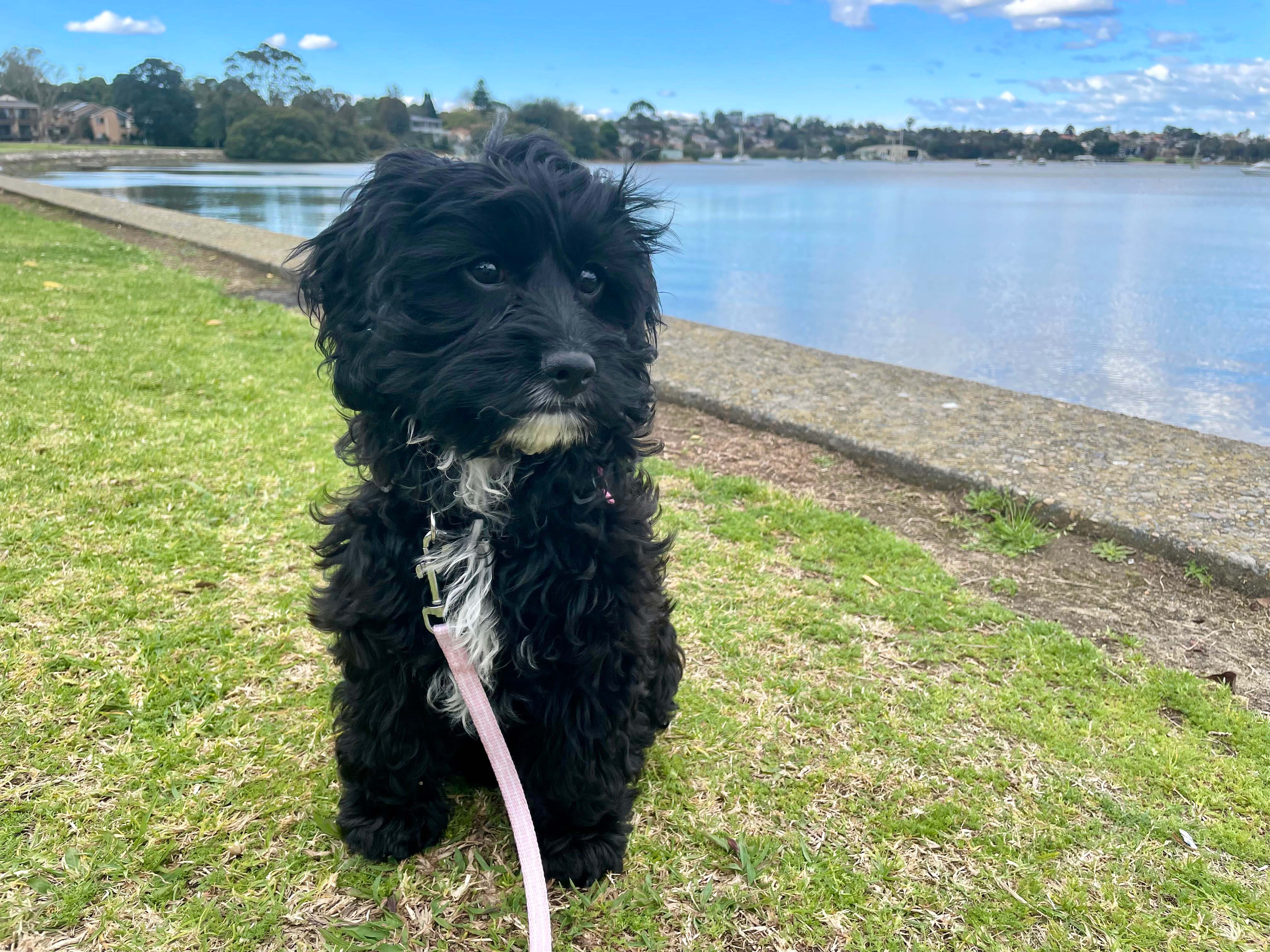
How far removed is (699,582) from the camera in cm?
402

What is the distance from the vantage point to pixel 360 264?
199 cm

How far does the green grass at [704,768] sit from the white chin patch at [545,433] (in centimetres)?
131

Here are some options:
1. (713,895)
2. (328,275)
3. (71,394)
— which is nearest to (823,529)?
(713,895)

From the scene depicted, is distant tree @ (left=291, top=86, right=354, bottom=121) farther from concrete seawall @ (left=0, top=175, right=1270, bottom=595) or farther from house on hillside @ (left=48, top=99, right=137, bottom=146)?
house on hillside @ (left=48, top=99, right=137, bottom=146)

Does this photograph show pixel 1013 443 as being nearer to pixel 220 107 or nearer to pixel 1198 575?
pixel 1198 575

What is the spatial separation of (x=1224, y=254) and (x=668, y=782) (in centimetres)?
1442

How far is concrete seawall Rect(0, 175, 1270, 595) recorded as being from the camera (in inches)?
170

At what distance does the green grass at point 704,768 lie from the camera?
2207mm

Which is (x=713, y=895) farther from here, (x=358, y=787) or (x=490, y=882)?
(x=358, y=787)

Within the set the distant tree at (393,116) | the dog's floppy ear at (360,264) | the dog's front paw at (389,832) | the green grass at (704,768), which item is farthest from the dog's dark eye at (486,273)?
the distant tree at (393,116)

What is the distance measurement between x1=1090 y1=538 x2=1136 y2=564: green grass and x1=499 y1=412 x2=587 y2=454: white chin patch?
3.49 metres

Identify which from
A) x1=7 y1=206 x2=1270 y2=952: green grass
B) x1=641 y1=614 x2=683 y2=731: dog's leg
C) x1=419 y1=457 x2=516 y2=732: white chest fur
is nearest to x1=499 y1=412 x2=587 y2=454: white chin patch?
x1=419 y1=457 x2=516 y2=732: white chest fur

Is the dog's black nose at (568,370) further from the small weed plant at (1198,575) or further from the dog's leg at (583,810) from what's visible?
the small weed plant at (1198,575)

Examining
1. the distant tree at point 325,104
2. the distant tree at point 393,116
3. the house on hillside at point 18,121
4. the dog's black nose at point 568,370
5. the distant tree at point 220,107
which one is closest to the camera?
the dog's black nose at point 568,370
